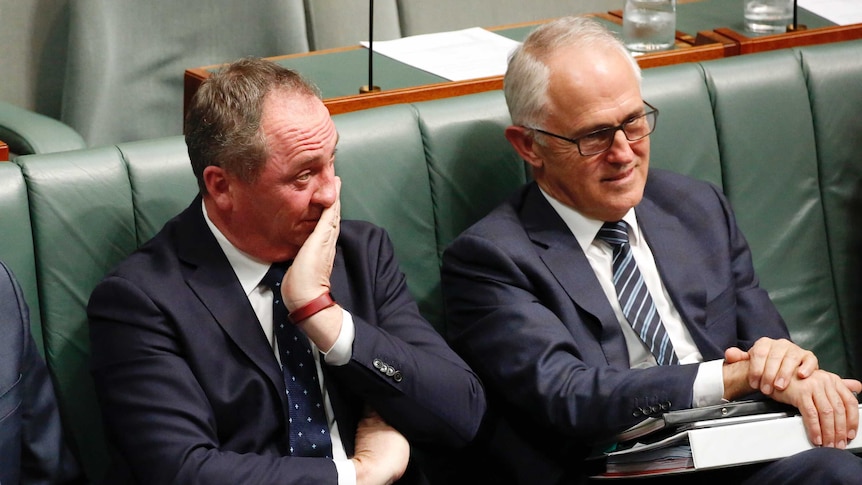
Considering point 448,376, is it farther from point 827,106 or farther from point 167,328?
point 827,106

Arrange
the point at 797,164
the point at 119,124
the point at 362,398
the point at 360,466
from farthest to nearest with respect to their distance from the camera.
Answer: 1. the point at 119,124
2. the point at 797,164
3. the point at 362,398
4. the point at 360,466

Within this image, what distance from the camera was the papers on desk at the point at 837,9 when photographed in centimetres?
288

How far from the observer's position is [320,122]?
194 centimetres

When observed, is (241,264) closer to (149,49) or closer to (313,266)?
(313,266)

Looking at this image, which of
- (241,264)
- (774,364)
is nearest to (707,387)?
(774,364)

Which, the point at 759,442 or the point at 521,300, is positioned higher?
the point at 521,300

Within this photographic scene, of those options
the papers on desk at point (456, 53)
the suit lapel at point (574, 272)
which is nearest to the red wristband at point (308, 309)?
the suit lapel at point (574, 272)

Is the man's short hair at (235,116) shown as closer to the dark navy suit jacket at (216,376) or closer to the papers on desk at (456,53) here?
the dark navy suit jacket at (216,376)

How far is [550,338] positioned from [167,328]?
2.01 feet

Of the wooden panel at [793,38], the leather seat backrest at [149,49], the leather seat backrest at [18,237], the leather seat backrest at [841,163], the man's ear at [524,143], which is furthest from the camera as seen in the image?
the leather seat backrest at [149,49]

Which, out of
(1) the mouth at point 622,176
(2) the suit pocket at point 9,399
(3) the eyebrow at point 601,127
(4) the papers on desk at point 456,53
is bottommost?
(2) the suit pocket at point 9,399

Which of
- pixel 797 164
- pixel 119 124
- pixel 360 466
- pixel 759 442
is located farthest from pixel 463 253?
pixel 119 124

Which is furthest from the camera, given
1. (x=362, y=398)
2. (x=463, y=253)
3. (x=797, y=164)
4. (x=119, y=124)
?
(x=119, y=124)

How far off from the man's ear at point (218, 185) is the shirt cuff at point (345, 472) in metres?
0.45
